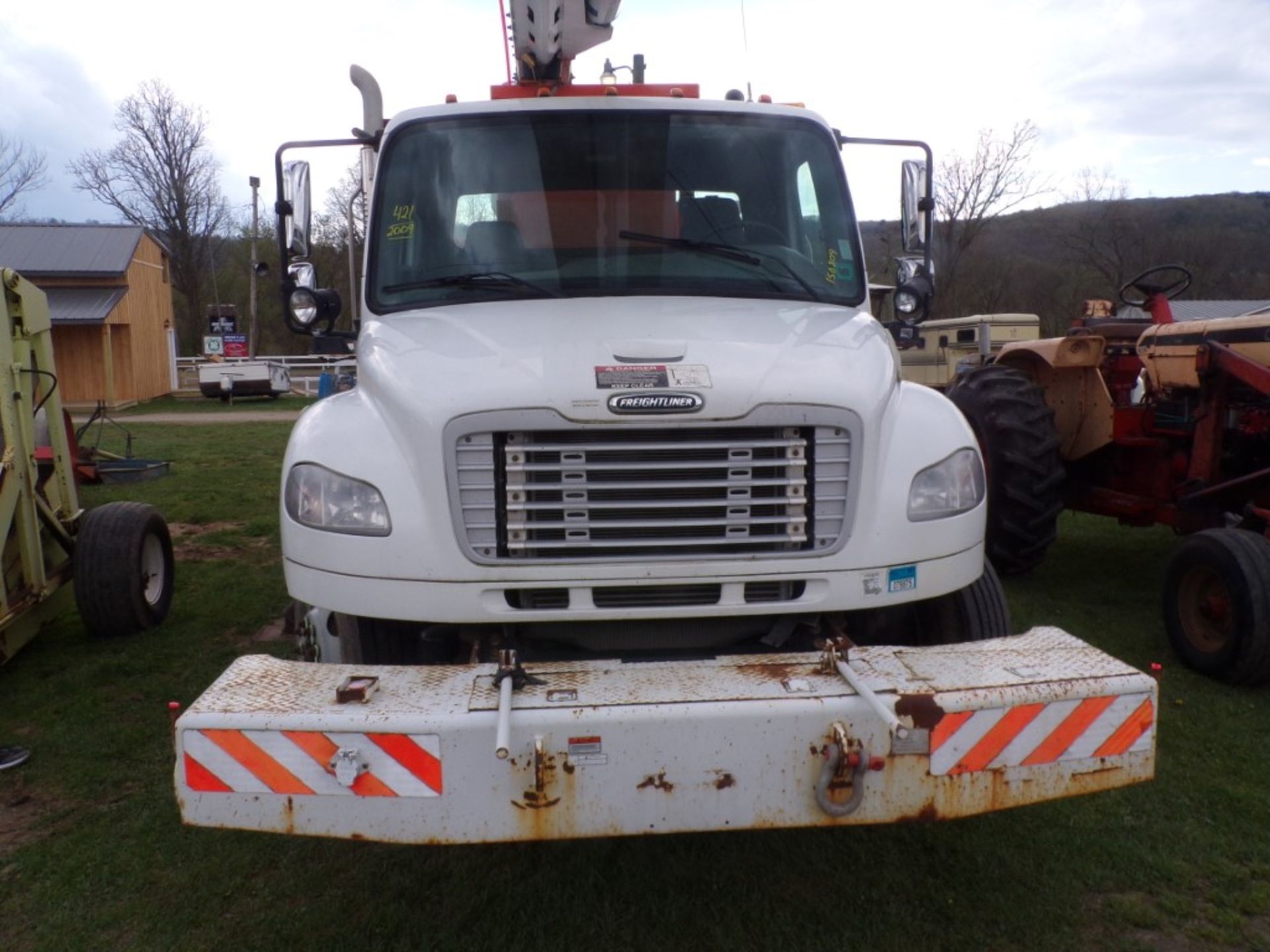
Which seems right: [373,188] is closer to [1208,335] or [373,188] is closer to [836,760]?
[836,760]

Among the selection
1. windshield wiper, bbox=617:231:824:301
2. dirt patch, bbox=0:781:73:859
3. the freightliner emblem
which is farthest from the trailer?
the freightliner emblem

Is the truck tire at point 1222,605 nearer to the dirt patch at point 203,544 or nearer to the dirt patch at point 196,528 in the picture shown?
the dirt patch at point 203,544

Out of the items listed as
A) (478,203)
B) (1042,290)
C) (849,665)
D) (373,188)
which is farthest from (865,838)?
(1042,290)

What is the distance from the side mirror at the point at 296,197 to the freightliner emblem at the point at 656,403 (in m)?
2.28

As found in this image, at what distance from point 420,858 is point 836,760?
1743 millimetres

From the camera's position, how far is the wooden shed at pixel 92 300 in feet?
98.9

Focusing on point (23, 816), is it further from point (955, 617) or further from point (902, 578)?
point (955, 617)

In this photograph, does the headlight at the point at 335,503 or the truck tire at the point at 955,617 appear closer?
the headlight at the point at 335,503

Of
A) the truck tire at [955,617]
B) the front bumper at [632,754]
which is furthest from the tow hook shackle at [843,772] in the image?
the truck tire at [955,617]

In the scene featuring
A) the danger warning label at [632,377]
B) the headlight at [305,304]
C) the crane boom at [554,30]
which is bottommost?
the danger warning label at [632,377]

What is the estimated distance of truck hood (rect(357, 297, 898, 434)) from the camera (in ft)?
10.1

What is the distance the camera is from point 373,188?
424cm

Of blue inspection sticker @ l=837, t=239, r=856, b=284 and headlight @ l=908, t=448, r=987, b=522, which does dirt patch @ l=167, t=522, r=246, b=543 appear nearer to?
blue inspection sticker @ l=837, t=239, r=856, b=284

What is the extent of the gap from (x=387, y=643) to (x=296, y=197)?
2195mm
